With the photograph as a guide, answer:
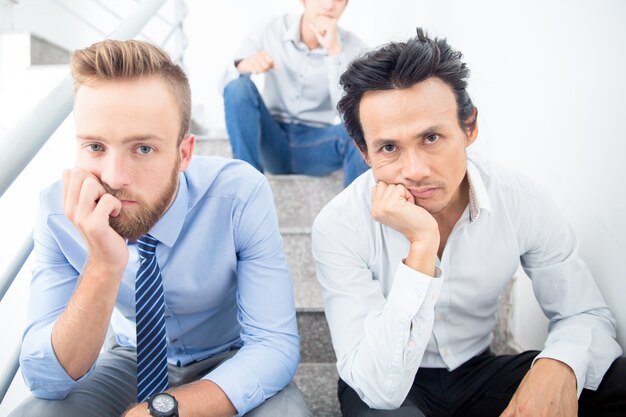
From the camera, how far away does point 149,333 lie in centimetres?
99

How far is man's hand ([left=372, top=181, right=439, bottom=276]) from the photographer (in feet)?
3.26

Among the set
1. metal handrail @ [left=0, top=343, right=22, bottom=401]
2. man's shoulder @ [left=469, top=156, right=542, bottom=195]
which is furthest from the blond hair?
man's shoulder @ [left=469, top=156, right=542, bottom=195]

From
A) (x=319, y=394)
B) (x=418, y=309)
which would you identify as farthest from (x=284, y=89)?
(x=418, y=309)

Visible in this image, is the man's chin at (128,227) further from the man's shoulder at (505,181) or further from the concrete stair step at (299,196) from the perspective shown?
the concrete stair step at (299,196)

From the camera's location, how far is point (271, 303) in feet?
3.43

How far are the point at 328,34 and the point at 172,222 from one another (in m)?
1.29

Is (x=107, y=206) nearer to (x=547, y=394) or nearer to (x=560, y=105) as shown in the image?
(x=547, y=394)

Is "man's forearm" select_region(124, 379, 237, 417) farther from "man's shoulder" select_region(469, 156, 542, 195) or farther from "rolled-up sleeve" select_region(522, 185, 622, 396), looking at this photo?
"man's shoulder" select_region(469, 156, 542, 195)

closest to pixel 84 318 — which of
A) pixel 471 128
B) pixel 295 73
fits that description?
pixel 471 128

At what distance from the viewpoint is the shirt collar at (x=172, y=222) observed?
1.03 meters

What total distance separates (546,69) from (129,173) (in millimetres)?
1107

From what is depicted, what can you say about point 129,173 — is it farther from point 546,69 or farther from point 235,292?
point 546,69

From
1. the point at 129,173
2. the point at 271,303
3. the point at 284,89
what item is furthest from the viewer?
the point at 284,89

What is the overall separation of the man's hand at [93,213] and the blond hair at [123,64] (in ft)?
0.67
